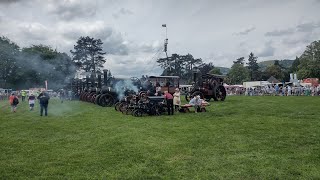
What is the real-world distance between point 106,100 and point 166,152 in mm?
16586

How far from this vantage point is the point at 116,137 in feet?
33.0

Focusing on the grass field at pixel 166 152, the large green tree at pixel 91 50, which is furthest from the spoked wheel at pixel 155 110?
the large green tree at pixel 91 50

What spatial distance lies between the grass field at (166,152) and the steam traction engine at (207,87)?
40.9ft

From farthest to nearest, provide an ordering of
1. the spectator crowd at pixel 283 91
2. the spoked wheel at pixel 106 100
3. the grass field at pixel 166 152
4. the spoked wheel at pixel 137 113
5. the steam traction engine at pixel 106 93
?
the spectator crowd at pixel 283 91
the steam traction engine at pixel 106 93
the spoked wheel at pixel 106 100
the spoked wheel at pixel 137 113
the grass field at pixel 166 152

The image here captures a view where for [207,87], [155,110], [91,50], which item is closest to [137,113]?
[155,110]

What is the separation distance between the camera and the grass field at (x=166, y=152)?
6.30 metres

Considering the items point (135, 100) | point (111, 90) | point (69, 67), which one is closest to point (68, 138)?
point (135, 100)

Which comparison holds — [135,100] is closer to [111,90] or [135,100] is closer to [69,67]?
[111,90]

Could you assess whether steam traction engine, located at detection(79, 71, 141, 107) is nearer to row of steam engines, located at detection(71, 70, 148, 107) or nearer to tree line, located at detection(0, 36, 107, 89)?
row of steam engines, located at detection(71, 70, 148, 107)

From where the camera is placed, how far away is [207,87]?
25250 millimetres

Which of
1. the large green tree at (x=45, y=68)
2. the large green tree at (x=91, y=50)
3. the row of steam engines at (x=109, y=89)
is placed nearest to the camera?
the row of steam engines at (x=109, y=89)

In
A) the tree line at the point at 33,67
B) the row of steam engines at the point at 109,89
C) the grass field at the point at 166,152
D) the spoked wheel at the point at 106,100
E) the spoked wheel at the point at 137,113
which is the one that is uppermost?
the tree line at the point at 33,67

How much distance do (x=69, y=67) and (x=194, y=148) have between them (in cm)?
3253

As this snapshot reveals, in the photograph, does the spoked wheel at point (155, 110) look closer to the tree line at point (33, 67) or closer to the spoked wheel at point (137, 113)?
the spoked wheel at point (137, 113)
